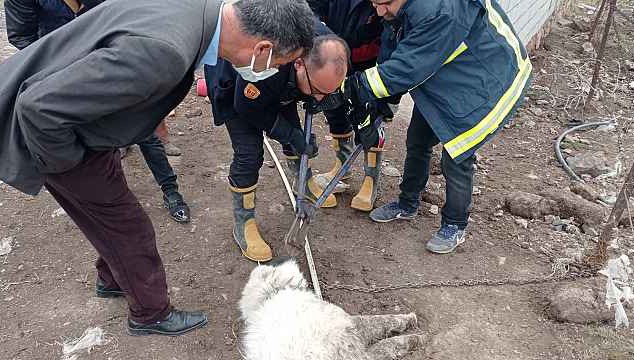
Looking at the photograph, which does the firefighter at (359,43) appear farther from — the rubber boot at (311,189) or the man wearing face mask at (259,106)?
the man wearing face mask at (259,106)

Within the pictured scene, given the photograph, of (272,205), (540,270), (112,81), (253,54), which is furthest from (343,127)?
(112,81)

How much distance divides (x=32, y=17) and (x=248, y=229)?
6.88ft

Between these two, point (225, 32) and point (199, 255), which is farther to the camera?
point (199, 255)

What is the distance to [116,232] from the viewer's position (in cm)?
237

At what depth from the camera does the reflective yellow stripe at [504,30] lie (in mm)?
2881

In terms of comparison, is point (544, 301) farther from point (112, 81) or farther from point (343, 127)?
point (112, 81)

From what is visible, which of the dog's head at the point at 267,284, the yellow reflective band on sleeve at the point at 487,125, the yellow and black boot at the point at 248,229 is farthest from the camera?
the yellow and black boot at the point at 248,229

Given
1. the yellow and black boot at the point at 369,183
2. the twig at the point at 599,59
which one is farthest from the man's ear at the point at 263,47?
the twig at the point at 599,59

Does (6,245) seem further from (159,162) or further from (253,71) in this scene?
(253,71)

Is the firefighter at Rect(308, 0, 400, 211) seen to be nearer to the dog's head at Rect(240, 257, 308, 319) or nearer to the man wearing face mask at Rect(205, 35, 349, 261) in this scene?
the man wearing face mask at Rect(205, 35, 349, 261)

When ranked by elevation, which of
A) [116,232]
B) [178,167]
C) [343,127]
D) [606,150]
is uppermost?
[116,232]

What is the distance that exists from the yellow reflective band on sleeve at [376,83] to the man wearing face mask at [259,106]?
0.50 feet

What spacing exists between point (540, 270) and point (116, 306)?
2.74 meters

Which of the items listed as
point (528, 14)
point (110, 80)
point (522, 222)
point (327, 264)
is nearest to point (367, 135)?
point (327, 264)
